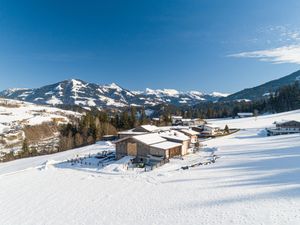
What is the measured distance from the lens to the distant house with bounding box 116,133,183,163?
3831 cm

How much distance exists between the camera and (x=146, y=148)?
128ft

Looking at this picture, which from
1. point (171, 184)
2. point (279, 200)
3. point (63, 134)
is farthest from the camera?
point (63, 134)

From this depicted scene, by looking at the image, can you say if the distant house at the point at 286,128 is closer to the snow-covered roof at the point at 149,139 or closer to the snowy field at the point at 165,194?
the snowy field at the point at 165,194

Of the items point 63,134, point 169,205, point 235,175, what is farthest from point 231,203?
point 63,134

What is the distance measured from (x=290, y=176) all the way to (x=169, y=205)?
1196 cm

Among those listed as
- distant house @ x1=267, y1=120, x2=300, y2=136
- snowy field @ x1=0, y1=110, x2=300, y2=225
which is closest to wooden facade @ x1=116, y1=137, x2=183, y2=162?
snowy field @ x1=0, y1=110, x2=300, y2=225

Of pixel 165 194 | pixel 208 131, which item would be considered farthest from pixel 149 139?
pixel 208 131

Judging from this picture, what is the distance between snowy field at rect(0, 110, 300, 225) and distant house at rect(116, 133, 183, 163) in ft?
13.5

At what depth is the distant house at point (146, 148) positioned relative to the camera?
126 feet

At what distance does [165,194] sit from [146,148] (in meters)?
16.3

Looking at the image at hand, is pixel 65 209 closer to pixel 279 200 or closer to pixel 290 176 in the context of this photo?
pixel 279 200

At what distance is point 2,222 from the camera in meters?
20.2

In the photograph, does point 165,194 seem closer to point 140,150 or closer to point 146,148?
point 146,148

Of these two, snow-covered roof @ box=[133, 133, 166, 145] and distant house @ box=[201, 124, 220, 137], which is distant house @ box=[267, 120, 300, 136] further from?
snow-covered roof @ box=[133, 133, 166, 145]
